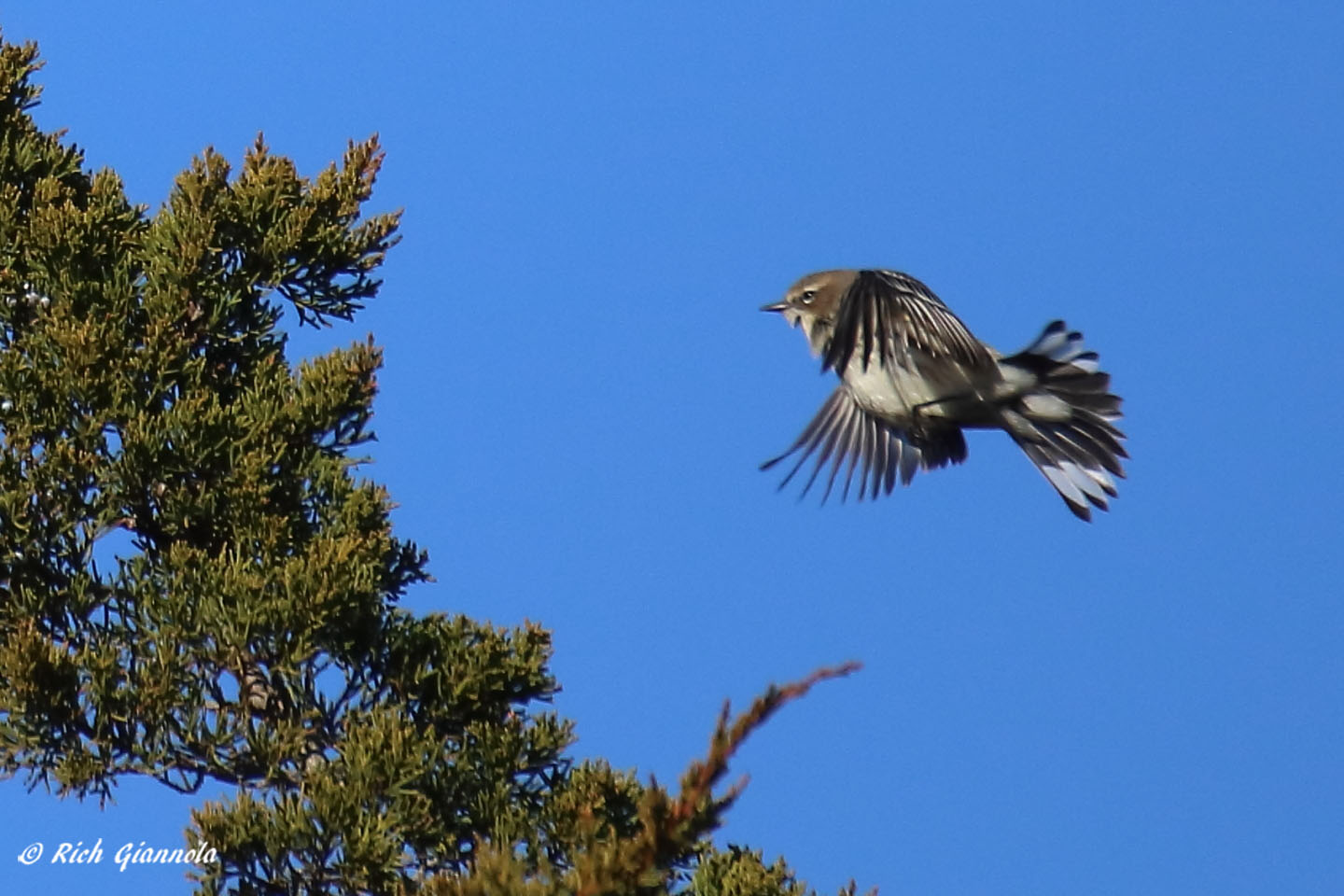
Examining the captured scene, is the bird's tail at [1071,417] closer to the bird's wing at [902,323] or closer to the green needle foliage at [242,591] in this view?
the bird's wing at [902,323]

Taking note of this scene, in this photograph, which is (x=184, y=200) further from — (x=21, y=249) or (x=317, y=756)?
(x=317, y=756)

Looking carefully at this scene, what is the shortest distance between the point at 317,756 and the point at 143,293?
1.90 m

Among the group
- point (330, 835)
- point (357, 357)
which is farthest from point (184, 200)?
point (330, 835)

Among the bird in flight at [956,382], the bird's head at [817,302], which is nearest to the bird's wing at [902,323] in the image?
the bird in flight at [956,382]

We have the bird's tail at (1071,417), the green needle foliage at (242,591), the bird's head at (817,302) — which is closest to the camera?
the green needle foliage at (242,591)

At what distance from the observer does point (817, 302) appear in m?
8.19

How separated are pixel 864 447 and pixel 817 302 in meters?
0.98

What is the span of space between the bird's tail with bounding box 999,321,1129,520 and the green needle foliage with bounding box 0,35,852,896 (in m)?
2.77

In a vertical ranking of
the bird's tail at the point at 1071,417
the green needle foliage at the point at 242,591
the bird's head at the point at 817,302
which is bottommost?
the green needle foliage at the point at 242,591

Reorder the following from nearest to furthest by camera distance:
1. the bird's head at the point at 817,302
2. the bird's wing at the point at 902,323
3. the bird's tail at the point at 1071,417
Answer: the bird's wing at the point at 902,323 < the bird's tail at the point at 1071,417 < the bird's head at the point at 817,302

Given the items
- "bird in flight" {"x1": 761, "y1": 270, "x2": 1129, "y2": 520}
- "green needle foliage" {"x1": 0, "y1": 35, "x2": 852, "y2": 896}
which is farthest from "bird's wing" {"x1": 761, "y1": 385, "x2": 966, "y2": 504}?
"green needle foliage" {"x1": 0, "y1": 35, "x2": 852, "y2": 896}

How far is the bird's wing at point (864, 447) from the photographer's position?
322 inches

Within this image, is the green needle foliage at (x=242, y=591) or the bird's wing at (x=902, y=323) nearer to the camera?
the green needle foliage at (x=242, y=591)

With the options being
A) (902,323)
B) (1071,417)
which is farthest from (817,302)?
(1071,417)
